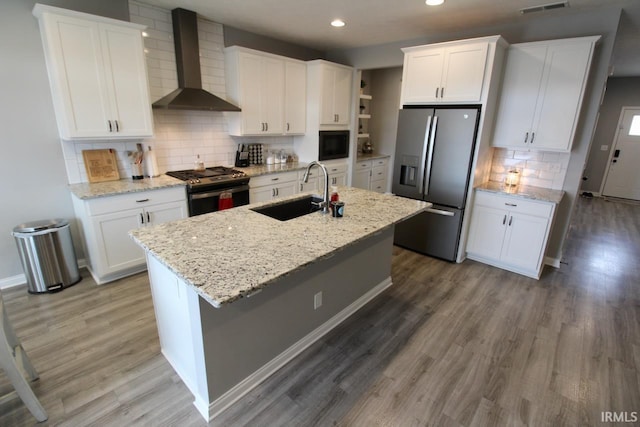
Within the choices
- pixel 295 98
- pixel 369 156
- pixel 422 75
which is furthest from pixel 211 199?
pixel 369 156

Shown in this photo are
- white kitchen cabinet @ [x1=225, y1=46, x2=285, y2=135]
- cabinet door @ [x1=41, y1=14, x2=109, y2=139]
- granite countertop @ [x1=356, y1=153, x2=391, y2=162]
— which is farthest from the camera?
granite countertop @ [x1=356, y1=153, x2=391, y2=162]

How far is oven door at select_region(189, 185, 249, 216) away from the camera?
327 centimetres

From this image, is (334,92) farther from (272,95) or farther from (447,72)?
(447,72)

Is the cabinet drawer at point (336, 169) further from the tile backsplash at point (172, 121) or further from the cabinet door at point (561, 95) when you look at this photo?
the cabinet door at point (561, 95)

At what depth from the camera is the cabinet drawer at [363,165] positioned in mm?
5240

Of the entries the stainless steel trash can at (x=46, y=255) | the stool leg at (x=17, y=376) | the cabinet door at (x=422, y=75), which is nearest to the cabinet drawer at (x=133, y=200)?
the stainless steel trash can at (x=46, y=255)

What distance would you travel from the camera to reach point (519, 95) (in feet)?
10.7

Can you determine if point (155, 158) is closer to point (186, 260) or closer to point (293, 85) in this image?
point (293, 85)

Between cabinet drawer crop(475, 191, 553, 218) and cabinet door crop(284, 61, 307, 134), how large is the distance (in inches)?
104

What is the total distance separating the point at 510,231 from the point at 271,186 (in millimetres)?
2861

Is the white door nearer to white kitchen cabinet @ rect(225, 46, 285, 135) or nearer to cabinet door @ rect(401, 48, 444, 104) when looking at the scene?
cabinet door @ rect(401, 48, 444, 104)

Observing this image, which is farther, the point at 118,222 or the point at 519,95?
the point at 519,95

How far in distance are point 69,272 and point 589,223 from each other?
7243 mm

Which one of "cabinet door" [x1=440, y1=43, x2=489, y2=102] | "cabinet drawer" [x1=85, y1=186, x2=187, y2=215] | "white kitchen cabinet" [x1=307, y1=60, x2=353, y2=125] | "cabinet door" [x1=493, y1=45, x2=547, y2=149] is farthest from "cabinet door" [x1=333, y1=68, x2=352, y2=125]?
"cabinet drawer" [x1=85, y1=186, x2=187, y2=215]
